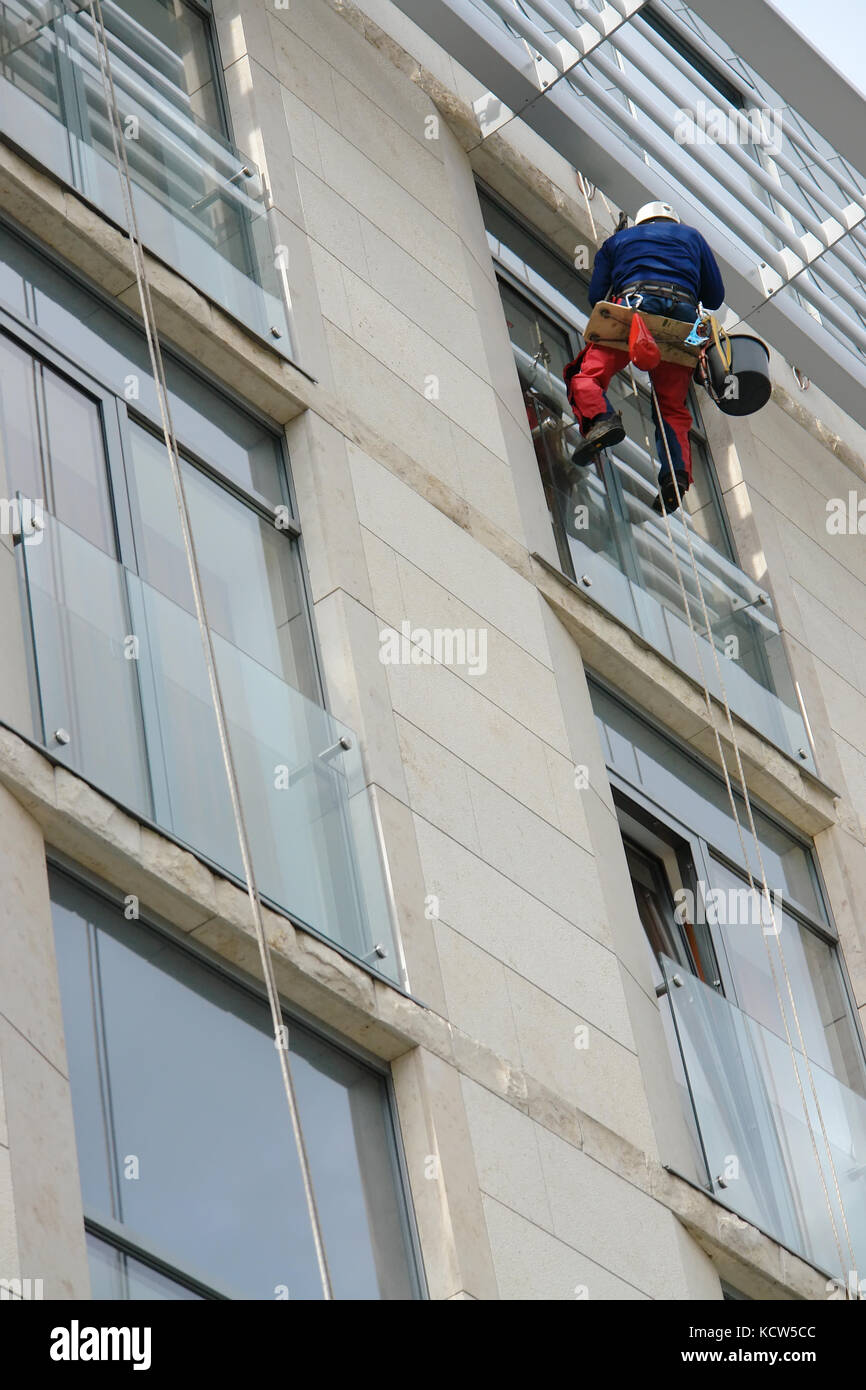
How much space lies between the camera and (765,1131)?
37.3 ft

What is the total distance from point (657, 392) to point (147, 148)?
3.79 meters

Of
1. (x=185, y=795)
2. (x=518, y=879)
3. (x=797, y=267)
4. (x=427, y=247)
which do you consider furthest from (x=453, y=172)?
(x=185, y=795)

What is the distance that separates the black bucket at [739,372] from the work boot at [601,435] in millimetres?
859

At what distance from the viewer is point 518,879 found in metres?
10.7

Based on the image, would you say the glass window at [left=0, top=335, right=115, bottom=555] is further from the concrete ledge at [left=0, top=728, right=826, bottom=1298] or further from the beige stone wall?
the concrete ledge at [left=0, top=728, right=826, bottom=1298]

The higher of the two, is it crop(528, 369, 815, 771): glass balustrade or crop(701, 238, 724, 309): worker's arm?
crop(701, 238, 724, 309): worker's arm


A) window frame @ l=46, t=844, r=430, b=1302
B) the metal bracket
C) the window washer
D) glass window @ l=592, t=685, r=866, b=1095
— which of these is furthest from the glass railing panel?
the window washer

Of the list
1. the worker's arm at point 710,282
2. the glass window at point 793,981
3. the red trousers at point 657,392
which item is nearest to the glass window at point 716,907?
the glass window at point 793,981

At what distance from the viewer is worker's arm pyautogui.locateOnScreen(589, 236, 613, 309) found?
13250 mm

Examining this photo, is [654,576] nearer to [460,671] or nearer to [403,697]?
[460,671]

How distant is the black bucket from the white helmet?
0.85 m

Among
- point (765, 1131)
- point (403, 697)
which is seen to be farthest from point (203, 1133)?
point (765, 1131)
